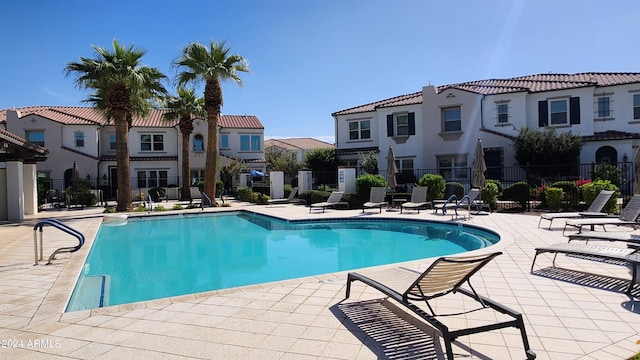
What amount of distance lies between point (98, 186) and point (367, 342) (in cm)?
3210

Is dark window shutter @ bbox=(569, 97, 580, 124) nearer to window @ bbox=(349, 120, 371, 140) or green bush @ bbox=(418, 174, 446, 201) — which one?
green bush @ bbox=(418, 174, 446, 201)

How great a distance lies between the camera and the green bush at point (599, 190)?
1402cm

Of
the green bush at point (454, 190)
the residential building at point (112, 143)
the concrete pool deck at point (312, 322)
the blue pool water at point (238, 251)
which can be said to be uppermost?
the residential building at point (112, 143)

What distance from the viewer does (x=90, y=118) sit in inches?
1362

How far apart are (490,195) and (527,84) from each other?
13774mm

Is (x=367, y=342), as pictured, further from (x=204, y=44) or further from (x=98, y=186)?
(x=98, y=186)

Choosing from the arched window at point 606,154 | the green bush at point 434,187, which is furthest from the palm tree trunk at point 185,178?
the arched window at point 606,154

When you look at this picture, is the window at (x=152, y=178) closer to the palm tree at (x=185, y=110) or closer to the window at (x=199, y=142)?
the window at (x=199, y=142)

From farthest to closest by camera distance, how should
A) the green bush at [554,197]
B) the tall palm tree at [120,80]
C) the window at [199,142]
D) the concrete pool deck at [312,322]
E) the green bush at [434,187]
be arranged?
the window at [199,142]
the green bush at [434,187]
the tall palm tree at [120,80]
the green bush at [554,197]
the concrete pool deck at [312,322]

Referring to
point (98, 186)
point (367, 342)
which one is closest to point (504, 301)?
point (367, 342)

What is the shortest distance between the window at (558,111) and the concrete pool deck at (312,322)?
20.5m

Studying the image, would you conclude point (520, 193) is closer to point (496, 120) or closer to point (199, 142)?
point (496, 120)

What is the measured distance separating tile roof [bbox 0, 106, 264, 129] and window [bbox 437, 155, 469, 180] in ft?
58.3

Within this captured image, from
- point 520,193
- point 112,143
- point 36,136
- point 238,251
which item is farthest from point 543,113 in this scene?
point 36,136
